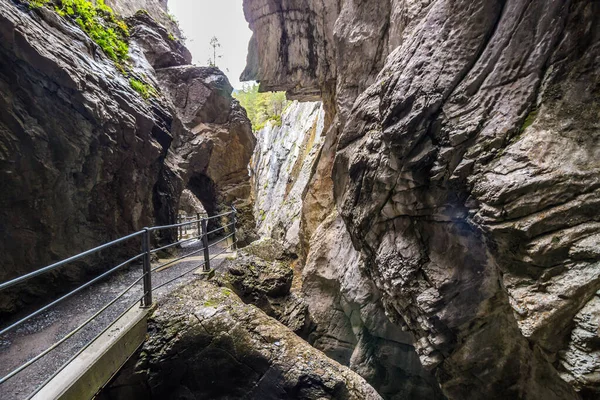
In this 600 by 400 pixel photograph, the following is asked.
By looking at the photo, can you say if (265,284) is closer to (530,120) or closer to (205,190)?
(530,120)

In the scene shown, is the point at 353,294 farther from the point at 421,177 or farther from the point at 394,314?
the point at 421,177

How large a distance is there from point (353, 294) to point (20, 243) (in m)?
6.64

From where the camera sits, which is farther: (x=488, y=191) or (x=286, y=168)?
(x=286, y=168)

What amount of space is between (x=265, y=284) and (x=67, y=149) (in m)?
4.40

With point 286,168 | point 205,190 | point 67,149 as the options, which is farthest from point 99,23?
point 286,168

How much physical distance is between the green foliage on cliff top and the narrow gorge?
10 centimetres

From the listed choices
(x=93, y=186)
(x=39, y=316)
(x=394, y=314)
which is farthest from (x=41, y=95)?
(x=394, y=314)

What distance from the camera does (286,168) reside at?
66.5 feet

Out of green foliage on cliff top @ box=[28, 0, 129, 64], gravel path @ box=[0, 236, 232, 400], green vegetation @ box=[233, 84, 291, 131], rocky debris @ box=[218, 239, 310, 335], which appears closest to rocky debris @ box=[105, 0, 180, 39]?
green foliage on cliff top @ box=[28, 0, 129, 64]

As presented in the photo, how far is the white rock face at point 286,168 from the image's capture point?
15.0 meters

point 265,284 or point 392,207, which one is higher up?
point 392,207

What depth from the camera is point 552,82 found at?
3.10m

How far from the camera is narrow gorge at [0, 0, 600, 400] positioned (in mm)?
2891

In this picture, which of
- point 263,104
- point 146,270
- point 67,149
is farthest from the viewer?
point 263,104
